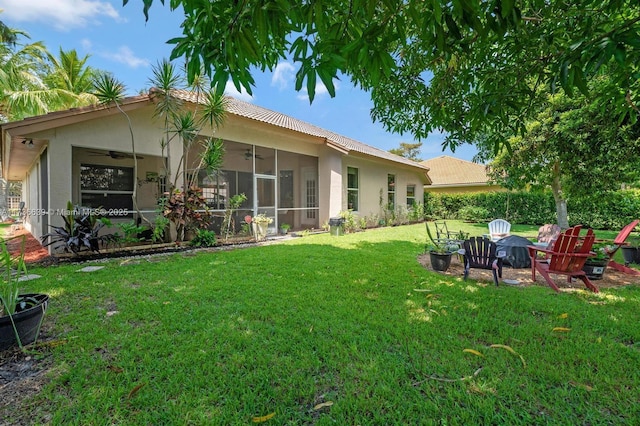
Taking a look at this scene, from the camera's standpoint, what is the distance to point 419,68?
450 cm

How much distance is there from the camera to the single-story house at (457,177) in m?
23.6

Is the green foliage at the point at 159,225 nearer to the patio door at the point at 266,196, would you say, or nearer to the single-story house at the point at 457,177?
the patio door at the point at 266,196

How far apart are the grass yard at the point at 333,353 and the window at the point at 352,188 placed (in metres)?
9.56

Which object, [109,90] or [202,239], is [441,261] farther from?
[109,90]

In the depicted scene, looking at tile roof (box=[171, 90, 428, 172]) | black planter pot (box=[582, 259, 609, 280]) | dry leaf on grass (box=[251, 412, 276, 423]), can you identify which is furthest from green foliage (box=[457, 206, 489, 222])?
dry leaf on grass (box=[251, 412, 276, 423])

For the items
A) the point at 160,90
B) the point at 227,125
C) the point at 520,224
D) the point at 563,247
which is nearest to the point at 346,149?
the point at 227,125

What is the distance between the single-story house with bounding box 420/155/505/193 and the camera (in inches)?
930

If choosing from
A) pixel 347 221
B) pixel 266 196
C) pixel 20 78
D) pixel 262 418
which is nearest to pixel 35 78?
pixel 20 78

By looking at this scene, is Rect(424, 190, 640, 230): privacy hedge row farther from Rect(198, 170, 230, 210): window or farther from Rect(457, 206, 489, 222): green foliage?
Rect(198, 170, 230, 210): window

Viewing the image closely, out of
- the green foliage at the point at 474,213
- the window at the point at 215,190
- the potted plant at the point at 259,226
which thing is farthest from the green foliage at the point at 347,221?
the green foliage at the point at 474,213

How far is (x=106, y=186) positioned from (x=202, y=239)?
483 centimetres

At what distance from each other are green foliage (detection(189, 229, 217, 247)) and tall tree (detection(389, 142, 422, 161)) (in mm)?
41143

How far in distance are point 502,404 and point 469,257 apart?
153 inches

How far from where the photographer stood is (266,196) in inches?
470
